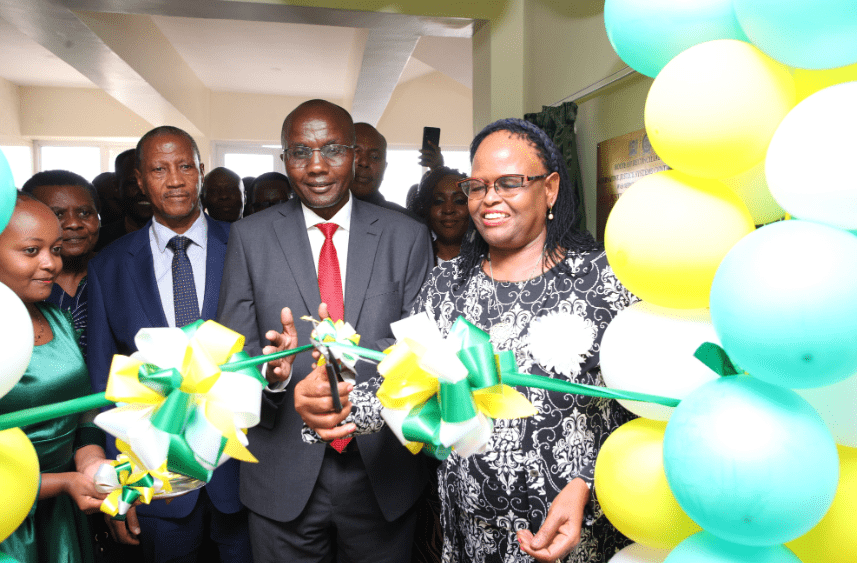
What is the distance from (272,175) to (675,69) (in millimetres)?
3824

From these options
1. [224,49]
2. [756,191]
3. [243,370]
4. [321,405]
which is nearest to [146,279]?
[321,405]

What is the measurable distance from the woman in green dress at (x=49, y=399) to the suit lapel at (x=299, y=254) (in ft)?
1.92

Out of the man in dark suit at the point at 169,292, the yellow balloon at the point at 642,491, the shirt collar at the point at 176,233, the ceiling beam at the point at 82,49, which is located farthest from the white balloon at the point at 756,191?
the ceiling beam at the point at 82,49

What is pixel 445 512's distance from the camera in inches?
57.2

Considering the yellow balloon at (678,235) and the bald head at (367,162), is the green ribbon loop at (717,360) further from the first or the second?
the bald head at (367,162)

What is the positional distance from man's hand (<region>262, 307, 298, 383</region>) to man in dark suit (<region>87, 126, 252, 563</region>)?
790 mm

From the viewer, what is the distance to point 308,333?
173 centimetres

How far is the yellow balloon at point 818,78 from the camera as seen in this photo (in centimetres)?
78

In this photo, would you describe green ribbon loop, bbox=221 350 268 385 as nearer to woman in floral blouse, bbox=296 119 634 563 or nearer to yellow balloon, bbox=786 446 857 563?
woman in floral blouse, bbox=296 119 634 563

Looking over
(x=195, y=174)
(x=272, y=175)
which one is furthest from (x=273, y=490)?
(x=272, y=175)

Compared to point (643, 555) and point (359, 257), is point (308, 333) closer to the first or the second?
point (359, 257)

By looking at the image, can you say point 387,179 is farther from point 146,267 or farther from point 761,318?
point 761,318

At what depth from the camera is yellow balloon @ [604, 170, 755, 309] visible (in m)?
0.80

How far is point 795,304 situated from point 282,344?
102 centimetres
